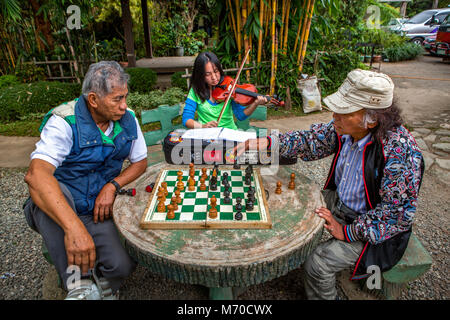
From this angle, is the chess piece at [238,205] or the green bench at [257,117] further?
the green bench at [257,117]

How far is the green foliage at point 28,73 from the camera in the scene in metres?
6.79

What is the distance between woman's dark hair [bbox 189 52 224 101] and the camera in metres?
3.05

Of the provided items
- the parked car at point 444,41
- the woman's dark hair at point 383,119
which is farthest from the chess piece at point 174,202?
the parked car at point 444,41

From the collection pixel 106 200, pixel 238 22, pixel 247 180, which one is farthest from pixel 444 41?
pixel 106 200

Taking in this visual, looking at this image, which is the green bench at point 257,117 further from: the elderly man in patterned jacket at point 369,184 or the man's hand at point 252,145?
the elderly man in patterned jacket at point 369,184

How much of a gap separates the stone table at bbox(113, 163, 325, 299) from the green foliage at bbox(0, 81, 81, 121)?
18.3 feet

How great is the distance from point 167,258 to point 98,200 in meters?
0.80

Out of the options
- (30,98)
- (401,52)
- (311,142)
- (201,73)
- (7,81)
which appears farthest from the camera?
(401,52)

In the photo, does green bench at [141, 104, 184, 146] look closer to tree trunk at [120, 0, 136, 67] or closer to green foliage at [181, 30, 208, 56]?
tree trunk at [120, 0, 136, 67]

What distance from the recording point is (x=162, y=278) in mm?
2459

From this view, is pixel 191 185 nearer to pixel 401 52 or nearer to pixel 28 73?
pixel 28 73

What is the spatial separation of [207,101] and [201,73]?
1.01ft

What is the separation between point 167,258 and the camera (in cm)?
143
